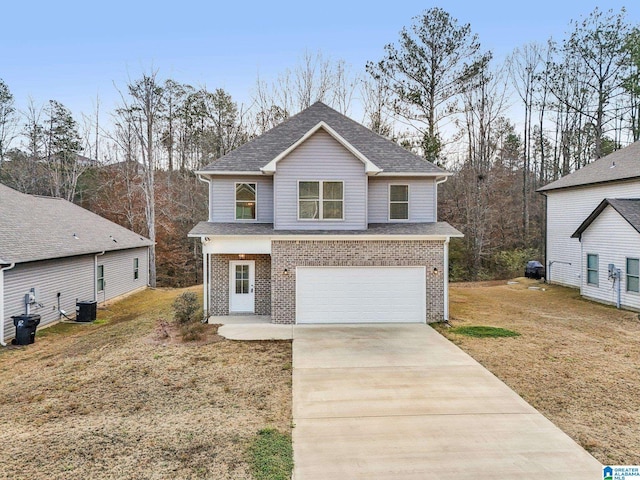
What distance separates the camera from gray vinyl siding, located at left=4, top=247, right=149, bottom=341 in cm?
1160

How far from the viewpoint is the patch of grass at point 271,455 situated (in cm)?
464

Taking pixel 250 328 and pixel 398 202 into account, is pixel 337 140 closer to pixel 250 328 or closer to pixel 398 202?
pixel 398 202

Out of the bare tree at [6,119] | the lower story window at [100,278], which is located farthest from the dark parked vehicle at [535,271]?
the bare tree at [6,119]

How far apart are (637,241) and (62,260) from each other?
2126cm

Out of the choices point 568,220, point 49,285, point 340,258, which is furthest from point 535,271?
point 49,285

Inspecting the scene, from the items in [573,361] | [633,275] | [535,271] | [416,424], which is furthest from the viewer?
[535,271]

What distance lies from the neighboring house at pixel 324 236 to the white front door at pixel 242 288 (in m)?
0.04

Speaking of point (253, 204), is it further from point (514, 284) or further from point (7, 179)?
point (7, 179)

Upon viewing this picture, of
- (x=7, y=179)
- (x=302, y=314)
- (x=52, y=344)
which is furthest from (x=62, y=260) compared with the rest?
(x=7, y=179)

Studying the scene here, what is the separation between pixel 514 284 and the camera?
21.6m

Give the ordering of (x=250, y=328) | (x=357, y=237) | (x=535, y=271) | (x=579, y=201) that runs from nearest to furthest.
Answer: (x=250, y=328)
(x=357, y=237)
(x=579, y=201)
(x=535, y=271)

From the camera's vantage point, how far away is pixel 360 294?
12.6 metres

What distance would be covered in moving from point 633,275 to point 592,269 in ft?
7.83

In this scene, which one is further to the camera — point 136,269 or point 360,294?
point 136,269
